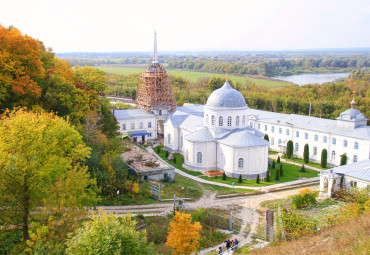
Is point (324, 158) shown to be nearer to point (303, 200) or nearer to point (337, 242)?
point (303, 200)

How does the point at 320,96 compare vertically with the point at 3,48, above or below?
below

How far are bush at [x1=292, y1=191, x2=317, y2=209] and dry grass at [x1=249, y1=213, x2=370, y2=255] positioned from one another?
7106 millimetres

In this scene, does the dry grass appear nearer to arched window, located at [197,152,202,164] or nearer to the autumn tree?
the autumn tree

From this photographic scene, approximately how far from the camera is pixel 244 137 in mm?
40281

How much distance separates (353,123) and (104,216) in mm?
38466

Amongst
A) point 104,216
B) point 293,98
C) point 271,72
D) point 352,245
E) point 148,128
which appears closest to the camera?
point 104,216

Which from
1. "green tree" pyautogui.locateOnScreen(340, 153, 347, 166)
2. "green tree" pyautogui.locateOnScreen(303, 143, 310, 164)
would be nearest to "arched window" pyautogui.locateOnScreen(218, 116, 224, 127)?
"green tree" pyautogui.locateOnScreen(303, 143, 310, 164)

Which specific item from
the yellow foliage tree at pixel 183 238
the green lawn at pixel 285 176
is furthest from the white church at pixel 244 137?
the yellow foliage tree at pixel 183 238

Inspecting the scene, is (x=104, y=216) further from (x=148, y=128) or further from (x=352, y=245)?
(x=148, y=128)

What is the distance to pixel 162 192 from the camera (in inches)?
1250

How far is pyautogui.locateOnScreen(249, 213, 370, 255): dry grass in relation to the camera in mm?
16688

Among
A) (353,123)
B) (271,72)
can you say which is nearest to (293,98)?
(353,123)

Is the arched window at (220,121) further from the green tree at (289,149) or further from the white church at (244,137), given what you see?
the green tree at (289,149)

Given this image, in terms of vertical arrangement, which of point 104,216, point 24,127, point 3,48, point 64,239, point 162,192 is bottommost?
point 162,192
